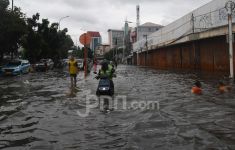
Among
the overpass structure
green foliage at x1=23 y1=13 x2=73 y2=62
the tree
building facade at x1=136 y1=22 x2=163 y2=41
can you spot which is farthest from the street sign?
building facade at x1=136 y1=22 x2=163 y2=41

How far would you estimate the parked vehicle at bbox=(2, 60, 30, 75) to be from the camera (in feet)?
122

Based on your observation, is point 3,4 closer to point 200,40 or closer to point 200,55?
point 200,40

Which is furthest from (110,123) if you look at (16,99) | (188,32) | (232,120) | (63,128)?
(188,32)

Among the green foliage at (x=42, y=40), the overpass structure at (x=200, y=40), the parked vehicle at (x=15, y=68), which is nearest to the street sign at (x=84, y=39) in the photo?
the overpass structure at (x=200, y=40)

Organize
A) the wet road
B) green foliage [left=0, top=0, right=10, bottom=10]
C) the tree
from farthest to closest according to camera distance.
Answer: the tree
green foliage [left=0, top=0, right=10, bottom=10]
the wet road

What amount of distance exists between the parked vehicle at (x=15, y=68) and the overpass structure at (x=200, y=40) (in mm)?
15669

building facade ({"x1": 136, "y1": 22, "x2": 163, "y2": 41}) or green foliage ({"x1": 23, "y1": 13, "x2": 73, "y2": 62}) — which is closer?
green foliage ({"x1": 23, "y1": 13, "x2": 73, "y2": 62})

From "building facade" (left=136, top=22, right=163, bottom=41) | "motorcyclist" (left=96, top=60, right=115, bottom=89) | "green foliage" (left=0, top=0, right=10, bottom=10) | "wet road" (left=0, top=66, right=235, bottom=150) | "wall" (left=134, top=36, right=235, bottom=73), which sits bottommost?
"wet road" (left=0, top=66, right=235, bottom=150)

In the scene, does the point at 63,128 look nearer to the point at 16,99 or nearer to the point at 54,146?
the point at 54,146

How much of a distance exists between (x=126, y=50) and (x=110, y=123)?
124670 mm

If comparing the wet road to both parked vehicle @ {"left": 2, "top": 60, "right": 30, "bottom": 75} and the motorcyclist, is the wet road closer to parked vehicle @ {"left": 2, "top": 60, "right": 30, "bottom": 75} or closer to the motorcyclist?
the motorcyclist

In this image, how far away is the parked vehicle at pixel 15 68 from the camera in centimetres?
3716

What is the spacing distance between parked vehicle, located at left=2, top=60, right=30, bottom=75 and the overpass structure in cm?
1567

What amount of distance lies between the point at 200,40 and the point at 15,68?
17040mm
